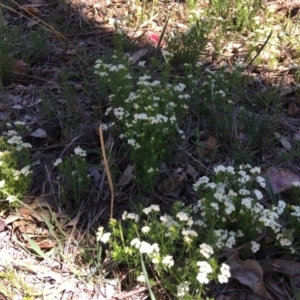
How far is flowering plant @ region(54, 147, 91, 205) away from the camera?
104 inches

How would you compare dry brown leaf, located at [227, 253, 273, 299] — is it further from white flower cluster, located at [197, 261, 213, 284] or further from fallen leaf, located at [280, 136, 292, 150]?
fallen leaf, located at [280, 136, 292, 150]

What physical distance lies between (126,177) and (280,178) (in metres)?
0.92

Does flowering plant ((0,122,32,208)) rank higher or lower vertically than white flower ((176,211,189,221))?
lower

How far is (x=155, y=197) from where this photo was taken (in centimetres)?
272

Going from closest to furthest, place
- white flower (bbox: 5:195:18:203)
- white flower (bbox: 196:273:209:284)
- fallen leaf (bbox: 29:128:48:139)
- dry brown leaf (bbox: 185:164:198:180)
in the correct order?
white flower (bbox: 196:273:209:284) → white flower (bbox: 5:195:18:203) → dry brown leaf (bbox: 185:164:198:180) → fallen leaf (bbox: 29:128:48:139)

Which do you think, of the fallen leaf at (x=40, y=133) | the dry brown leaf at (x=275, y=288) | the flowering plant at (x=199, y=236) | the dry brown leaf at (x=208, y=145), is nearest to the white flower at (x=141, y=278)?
the flowering plant at (x=199, y=236)

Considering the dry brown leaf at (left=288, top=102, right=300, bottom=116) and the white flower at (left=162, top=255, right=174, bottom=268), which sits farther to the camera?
the dry brown leaf at (left=288, top=102, right=300, bottom=116)

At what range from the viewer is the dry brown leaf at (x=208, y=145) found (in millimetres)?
2990

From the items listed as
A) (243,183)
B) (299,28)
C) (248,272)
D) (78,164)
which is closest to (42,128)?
(78,164)

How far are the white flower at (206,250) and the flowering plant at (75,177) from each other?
2.80ft

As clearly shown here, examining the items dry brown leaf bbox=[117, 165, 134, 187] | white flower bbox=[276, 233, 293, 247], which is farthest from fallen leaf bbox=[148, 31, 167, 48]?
white flower bbox=[276, 233, 293, 247]

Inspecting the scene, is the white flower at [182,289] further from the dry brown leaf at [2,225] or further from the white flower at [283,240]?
the dry brown leaf at [2,225]

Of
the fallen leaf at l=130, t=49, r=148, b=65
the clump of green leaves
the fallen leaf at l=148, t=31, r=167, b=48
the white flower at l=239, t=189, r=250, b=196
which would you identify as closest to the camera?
the white flower at l=239, t=189, r=250, b=196

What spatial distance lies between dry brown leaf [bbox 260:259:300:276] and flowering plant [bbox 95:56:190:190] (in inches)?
30.0
